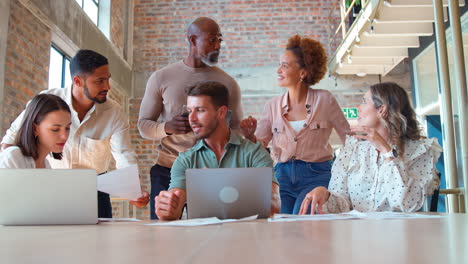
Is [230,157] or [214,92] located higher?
[214,92]

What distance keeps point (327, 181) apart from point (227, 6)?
19.6ft

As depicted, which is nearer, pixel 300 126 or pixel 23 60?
pixel 300 126

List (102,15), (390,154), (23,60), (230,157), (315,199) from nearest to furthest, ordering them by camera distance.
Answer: (315,199)
(390,154)
(230,157)
(23,60)
(102,15)

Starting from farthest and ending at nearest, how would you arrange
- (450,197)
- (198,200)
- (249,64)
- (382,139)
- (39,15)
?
(249,64) < (39,15) < (450,197) < (382,139) < (198,200)

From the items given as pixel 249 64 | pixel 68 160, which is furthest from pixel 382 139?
pixel 249 64

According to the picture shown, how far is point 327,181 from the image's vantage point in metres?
2.58

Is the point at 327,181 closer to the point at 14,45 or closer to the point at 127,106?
the point at 14,45

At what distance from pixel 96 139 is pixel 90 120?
0.12 m

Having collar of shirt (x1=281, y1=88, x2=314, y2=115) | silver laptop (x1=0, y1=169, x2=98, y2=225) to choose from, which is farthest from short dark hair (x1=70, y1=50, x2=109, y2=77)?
silver laptop (x1=0, y1=169, x2=98, y2=225)

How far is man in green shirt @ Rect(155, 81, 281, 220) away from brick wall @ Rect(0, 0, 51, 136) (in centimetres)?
256

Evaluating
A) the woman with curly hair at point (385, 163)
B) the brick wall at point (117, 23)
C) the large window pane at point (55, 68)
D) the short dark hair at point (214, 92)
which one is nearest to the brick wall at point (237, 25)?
the brick wall at point (117, 23)

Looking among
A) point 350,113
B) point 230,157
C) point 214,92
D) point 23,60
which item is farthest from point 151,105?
point 350,113

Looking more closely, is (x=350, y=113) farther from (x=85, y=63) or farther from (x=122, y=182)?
(x=122, y=182)

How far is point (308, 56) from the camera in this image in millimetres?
2961
